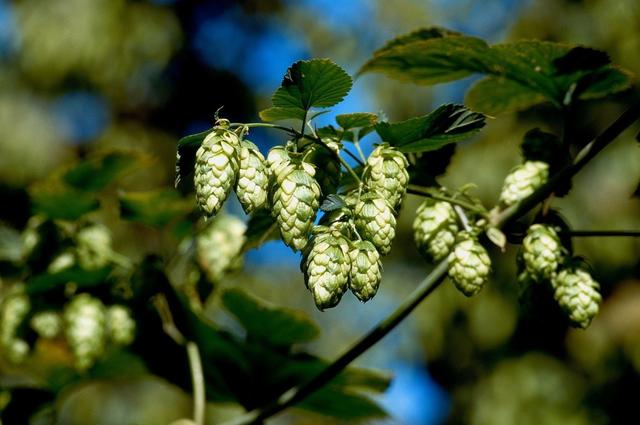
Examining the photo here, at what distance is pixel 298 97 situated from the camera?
0.88 meters

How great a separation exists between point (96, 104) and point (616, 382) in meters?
4.95

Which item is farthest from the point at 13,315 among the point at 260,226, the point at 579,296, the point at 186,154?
the point at 579,296

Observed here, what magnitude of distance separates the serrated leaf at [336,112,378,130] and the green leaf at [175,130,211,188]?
17 centimetres

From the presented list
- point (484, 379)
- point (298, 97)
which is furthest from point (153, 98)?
point (298, 97)

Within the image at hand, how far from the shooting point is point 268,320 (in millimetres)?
1498

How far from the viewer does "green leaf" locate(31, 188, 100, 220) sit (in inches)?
60.0

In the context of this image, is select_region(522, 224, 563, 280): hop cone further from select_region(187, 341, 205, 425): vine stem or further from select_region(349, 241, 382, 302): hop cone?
select_region(187, 341, 205, 425): vine stem

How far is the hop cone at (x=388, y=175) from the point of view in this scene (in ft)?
2.79

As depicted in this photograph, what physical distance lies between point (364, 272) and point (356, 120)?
0.22 meters

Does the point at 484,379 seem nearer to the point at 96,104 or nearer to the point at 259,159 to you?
the point at 96,104

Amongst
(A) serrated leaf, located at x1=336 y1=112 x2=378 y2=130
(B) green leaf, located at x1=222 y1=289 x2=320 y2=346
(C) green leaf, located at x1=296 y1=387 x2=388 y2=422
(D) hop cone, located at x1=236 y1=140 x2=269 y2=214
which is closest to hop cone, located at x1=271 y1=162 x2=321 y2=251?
(D) hop cone, located at x1=236 y1=140 x2=269 y2=214

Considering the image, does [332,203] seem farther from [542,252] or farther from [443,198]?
[542,252]

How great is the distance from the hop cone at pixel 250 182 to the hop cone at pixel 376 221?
11 centimetres

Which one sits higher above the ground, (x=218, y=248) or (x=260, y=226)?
(x=218, y=248)
